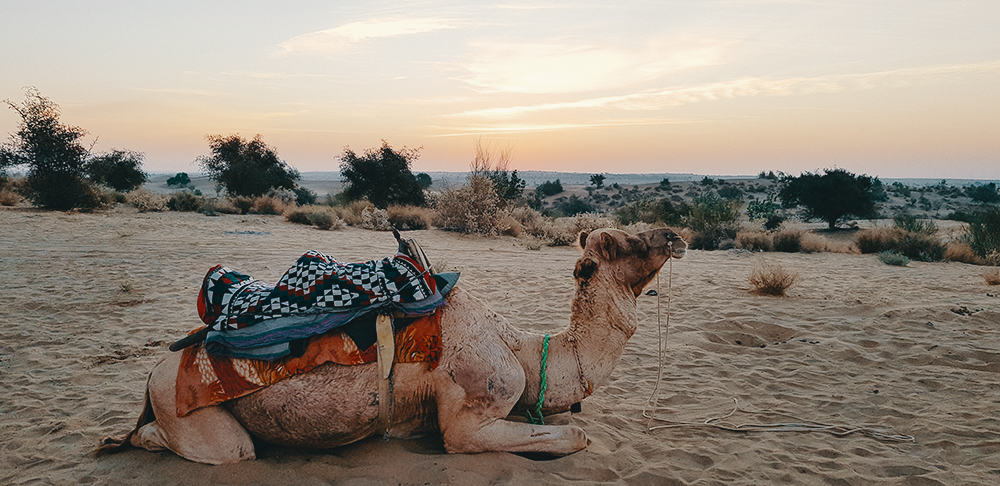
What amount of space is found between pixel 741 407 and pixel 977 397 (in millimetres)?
2114

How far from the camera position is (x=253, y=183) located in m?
34.3

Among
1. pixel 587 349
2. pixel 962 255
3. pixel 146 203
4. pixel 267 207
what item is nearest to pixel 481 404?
pixel 587 349

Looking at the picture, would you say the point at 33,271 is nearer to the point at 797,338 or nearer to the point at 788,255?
the point at 797,338

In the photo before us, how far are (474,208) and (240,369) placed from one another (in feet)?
59.1

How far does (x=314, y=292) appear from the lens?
3.36 meters

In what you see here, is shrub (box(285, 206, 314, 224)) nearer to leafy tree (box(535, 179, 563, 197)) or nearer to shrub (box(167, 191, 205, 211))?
shrub (box(167, 191, 205, 211))

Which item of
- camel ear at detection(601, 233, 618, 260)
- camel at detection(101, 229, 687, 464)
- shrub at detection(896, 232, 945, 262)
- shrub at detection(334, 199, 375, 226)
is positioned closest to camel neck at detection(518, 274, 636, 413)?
camel at detection(101, 229, 687, 464)

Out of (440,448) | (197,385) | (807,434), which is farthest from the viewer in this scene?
(807,434)

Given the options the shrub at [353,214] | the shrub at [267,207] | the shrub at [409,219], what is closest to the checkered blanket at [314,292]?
the shrub at [409,219]

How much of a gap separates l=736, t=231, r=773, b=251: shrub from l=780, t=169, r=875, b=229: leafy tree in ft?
33.0

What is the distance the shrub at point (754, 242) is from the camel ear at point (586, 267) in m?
16.0

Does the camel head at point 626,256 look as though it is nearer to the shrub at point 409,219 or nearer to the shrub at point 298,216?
the shrub at point 409,219

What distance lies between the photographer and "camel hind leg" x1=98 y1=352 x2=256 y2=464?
10.7 feet

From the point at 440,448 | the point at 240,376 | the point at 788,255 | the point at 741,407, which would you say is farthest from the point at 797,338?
the point at 788,255
